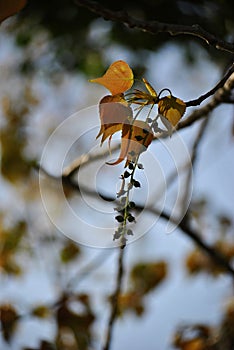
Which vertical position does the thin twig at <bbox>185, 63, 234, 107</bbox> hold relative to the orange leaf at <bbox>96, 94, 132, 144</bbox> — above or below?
above

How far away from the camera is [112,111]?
26.4 inches

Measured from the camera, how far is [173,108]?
65 cm

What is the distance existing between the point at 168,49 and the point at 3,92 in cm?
51

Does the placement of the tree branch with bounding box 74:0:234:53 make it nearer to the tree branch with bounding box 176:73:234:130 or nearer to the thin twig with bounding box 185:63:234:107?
the thin twig with bounding box 185:63:234:107

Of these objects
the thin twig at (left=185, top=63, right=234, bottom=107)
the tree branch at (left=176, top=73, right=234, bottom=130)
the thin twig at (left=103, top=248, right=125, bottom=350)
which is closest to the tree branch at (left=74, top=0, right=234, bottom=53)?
the thin twig at (left=185, top=63, right=234, bottom=107)

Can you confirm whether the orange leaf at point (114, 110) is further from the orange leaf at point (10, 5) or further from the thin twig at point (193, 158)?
the thin twig at point (193, 158)

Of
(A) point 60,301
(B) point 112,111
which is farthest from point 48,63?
(B) point 112,111

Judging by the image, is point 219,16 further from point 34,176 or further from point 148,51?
point 34,176

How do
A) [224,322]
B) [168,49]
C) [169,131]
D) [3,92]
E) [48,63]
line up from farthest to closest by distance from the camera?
[3,92] < [48,63] < [168,49] < [224,322] < [169,131]

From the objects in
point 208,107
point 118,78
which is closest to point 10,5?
point 118,78

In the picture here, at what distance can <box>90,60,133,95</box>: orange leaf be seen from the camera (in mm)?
667

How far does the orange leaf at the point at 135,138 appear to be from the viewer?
0.66m

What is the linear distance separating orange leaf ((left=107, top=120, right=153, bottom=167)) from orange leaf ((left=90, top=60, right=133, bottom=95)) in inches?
1.5

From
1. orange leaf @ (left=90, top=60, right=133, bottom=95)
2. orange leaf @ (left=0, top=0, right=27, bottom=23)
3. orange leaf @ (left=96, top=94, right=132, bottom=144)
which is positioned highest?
orange leaf @ (left=0, top=0, right=27, bottom=23)
